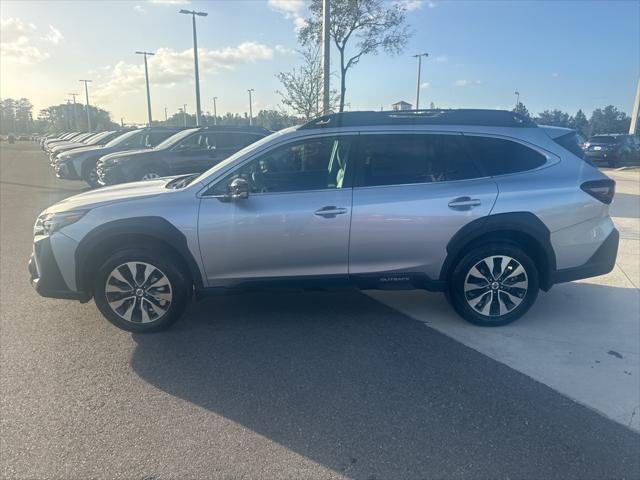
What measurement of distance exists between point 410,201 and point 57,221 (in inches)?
118

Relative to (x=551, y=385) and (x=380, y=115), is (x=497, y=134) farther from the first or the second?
(x=551, y=385)

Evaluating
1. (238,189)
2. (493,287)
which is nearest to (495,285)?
(493,287)

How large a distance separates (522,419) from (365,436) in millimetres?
1015

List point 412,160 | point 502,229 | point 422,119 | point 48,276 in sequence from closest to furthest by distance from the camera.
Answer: point 48,276 < point 502,229 < point 412,160 < point 422,119

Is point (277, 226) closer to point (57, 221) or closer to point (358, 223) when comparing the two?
point (358, 223)

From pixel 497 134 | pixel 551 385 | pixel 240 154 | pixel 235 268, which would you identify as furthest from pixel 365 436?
pixel 497 134

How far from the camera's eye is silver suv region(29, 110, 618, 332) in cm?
393

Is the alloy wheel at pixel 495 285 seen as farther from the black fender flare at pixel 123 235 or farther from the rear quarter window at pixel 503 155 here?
the black fender flare at pixel 123 235

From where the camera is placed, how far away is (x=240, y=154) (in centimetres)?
418

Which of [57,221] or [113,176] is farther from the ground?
[57,221]

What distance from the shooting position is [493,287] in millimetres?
4207

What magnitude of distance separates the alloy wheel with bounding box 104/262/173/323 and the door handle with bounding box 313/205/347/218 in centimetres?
142

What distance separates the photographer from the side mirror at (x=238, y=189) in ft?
12.6

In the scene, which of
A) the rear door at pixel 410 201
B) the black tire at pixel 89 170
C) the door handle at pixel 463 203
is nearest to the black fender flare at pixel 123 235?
the rear door at pixel 410 201
